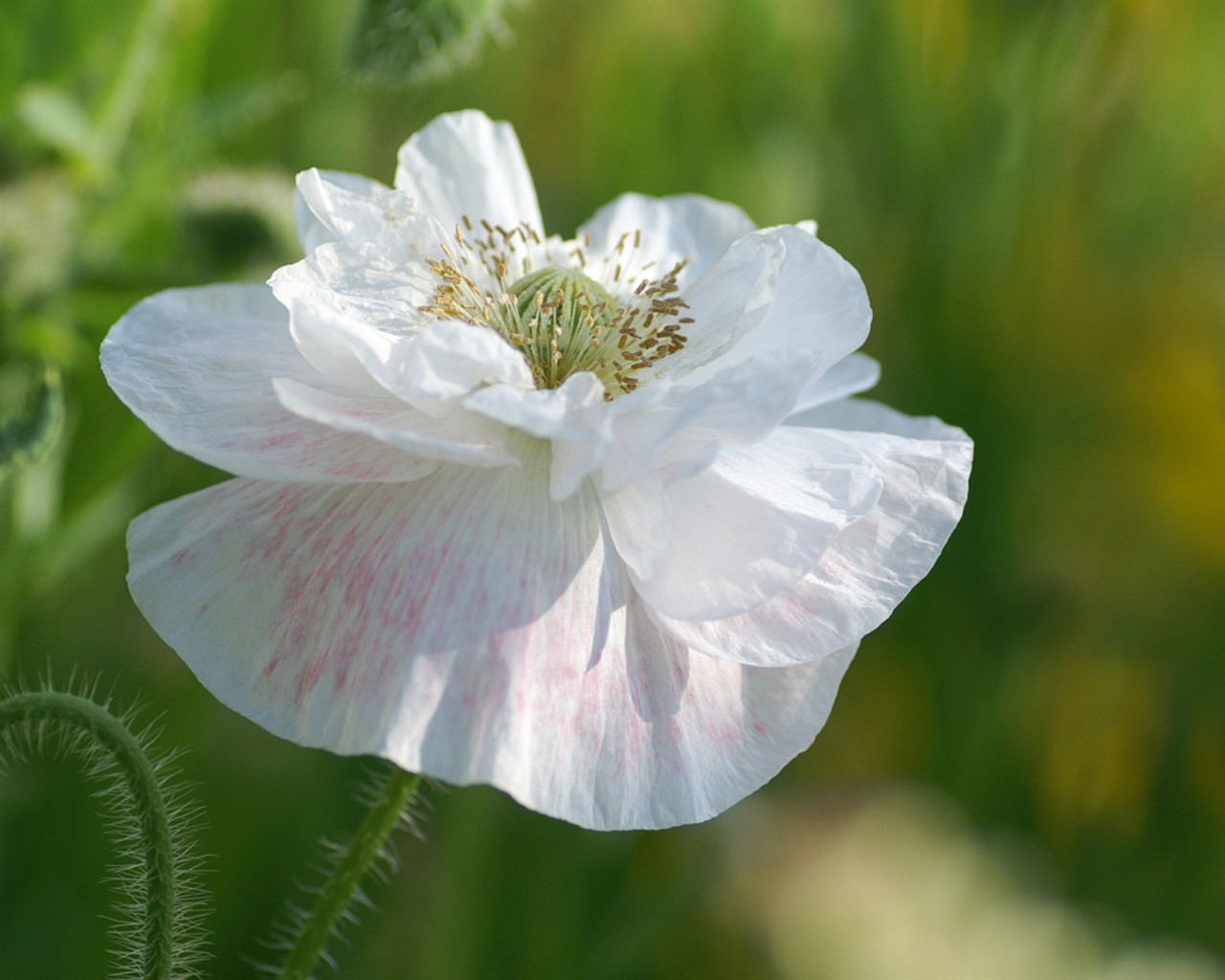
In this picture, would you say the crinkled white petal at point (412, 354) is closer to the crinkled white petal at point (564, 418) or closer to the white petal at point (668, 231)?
the crinkled white petal at point (564, 418)


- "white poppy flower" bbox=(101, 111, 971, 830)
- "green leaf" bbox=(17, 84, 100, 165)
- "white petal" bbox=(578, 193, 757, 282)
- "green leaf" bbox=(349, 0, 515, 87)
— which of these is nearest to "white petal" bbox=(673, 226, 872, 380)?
"white poppy flower" bbox=(101, 111, 971, 830)

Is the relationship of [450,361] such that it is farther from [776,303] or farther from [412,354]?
[776,303]

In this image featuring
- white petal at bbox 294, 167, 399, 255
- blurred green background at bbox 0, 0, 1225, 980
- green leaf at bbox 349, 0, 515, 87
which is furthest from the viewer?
blurred green background at bbox 0, 0, 1225, 980

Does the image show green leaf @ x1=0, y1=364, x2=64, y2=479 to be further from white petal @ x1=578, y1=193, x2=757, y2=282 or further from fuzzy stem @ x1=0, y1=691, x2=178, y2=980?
white petal @ x1=578, y1=193, x2=757, y2=282

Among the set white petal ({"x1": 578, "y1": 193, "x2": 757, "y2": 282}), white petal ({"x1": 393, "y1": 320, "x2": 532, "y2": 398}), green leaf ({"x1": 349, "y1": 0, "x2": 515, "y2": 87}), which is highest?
green leaf ({"x1": 349, "y1": 0, "x2": 515, "y2": 87})

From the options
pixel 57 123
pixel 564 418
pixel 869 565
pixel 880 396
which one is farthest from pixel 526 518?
pixel 880 396

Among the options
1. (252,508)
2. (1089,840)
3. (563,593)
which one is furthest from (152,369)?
(1089,840)
